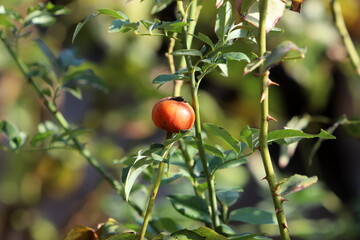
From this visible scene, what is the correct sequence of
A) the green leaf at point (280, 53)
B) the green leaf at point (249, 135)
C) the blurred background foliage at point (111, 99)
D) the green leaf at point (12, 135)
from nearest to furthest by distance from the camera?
the green leaf at point (280, 53)
the green leaf at point (249, 135)
the green leaf at point (12, 135)
the blurred background foliage at point (111, 99)

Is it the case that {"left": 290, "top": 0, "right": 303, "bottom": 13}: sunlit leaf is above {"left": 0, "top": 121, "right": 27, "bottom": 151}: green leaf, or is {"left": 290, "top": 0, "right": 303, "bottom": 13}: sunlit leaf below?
above

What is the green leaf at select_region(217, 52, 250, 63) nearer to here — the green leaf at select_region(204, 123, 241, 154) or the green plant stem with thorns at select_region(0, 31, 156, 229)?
the green leaf at select_region(204, 123, 241, 154)

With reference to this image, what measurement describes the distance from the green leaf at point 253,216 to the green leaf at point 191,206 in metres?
0.05

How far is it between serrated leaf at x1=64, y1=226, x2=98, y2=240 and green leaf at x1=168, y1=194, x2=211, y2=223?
8 centimetres

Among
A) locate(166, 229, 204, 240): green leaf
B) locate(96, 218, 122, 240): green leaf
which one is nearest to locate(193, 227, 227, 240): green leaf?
locate(166, 229, 204, 240): green leaf

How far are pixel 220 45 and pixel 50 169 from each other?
4.57 feet

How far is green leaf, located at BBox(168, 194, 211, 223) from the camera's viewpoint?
601 millimetres

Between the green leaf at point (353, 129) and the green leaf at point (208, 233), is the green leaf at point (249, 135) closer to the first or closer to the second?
the green leaf at point (208, 233)

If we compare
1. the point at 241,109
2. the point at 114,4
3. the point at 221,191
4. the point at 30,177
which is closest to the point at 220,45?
the point at 221,191

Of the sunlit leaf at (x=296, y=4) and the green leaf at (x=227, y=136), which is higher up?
the sunlit leaf at (x=296, y=4)

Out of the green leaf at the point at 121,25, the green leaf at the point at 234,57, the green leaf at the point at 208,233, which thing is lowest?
the green leaf at the point at 208,233

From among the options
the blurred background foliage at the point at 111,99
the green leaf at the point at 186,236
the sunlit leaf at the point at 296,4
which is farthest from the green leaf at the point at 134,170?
the blurred background foliage at the point at 111,99

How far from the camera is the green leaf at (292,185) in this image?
0.48 meters

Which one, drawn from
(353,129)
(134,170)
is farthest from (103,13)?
(353,129)
